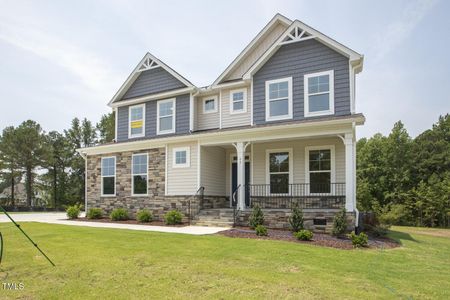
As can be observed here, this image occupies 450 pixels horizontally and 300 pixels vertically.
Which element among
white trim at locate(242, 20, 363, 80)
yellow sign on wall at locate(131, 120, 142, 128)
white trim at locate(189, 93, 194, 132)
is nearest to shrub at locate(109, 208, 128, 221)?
yellow sign on wall at locate(131, 120, 142, 128)

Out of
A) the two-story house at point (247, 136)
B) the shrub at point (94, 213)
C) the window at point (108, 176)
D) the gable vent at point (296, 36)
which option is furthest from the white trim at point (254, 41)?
the shrub at point (94, 213)

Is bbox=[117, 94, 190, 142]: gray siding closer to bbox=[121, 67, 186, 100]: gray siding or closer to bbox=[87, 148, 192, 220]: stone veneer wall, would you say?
bbox=[121, 67, 186, 100]: gray siding

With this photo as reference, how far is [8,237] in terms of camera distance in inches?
379

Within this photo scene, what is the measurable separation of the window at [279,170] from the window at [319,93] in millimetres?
2020

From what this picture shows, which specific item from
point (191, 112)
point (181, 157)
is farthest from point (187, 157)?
point (191, 112)

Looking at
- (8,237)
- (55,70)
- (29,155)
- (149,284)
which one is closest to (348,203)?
(149,284)

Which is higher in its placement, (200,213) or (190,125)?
(190,125)

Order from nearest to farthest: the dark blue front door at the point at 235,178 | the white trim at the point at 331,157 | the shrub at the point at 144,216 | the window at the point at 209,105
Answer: the white trim at the point at 331,157, the shrub at the point at 144,216, the dark blue front door at the point at 235,178, the window at the point at 209,105

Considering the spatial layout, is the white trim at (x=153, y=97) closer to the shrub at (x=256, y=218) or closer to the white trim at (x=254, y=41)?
the white trim at (x=254, y=41)

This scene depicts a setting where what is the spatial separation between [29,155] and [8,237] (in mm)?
29173

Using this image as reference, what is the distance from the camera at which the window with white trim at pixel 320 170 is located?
12.9 metres

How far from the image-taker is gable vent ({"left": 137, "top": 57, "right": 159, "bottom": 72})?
1688 cm

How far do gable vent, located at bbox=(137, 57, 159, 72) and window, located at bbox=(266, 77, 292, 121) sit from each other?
6.29 meters

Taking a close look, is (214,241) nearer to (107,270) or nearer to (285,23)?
(107,270)
